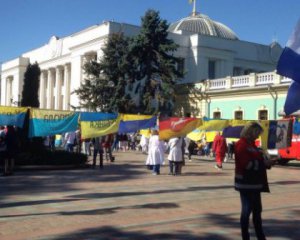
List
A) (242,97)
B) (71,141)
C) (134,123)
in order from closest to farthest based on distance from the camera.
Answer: (134,123) → (71,141) → (242,97)

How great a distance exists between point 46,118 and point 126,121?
5046 mm

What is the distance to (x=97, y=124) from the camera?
69.5 feet

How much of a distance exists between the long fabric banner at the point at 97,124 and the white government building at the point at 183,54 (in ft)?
125

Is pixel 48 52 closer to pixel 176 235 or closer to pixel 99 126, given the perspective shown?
pixel 99 126

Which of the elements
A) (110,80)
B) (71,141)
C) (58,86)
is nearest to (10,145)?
(71,141)

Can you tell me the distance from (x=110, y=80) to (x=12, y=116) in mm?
31579

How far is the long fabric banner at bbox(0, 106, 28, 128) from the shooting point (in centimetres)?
1844

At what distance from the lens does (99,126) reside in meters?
21.2

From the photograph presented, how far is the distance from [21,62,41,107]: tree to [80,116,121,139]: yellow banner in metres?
8.03

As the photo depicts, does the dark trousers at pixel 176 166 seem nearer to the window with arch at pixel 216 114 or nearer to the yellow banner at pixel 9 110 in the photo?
the yellow banner at pixel 9 110

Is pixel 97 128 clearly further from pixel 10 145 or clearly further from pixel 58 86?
pixel 58 86

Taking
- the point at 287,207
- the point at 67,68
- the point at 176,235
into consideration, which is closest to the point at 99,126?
the point at 287,207

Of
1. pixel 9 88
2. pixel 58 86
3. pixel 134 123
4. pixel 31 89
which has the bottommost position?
pixel 134 123

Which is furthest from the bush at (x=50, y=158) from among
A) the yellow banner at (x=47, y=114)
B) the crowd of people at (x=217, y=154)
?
the yellow banner at (x=47, y=114)
